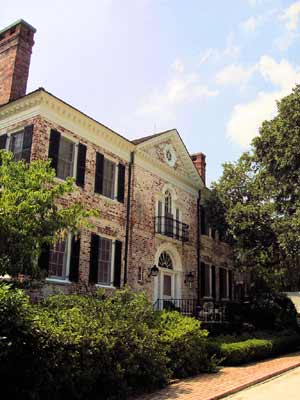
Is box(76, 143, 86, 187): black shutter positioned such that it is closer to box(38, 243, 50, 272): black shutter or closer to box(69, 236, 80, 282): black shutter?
box(69, 236, 80, 282): black shutter

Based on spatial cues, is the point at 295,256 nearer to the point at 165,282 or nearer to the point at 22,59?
the point at 165,282

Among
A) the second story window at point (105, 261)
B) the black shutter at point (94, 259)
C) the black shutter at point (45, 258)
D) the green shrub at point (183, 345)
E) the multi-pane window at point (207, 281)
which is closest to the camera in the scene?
the green shrub at point (183, 345)

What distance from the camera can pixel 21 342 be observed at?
6.77m

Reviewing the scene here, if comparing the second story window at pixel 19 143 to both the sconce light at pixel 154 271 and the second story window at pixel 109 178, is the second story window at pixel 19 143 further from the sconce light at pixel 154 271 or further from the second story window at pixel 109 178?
the sconce light at pixel 154 271

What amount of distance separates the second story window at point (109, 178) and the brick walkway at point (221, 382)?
7.84 metres

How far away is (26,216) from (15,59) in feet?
32.2

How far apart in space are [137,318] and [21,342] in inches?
158

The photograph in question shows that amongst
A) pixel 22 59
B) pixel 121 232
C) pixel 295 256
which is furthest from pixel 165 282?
pixel 22 59

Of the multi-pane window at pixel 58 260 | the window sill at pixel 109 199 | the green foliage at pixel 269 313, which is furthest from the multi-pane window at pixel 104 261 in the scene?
the green foliage at pixel 269 313

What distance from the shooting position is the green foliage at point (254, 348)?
523 inches

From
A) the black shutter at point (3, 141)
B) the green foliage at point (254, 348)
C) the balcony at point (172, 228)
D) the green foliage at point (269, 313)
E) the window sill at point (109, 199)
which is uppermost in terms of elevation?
the black shutter at point (3, 141)

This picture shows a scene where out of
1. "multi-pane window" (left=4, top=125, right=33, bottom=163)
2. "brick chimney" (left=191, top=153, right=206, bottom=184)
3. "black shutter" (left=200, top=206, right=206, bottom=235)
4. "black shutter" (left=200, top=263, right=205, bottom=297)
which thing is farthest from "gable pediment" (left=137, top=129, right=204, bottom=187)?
"multi-pane window" (left=4, top=125, right=33, bottom=163)

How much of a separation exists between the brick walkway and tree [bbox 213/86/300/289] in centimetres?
598

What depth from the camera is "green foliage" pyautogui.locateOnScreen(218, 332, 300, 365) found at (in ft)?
43.6
